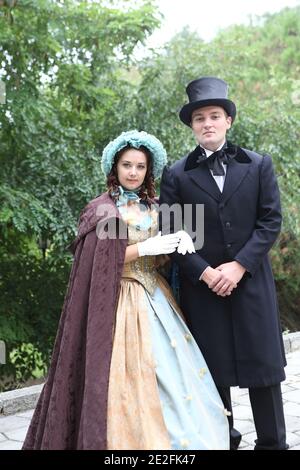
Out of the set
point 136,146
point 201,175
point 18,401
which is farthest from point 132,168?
point 18,401

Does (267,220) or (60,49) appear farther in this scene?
(60,49)

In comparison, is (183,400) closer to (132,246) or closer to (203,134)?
(132,246)

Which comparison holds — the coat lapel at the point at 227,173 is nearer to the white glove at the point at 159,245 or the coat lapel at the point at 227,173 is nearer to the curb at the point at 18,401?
the white glove at the point at 159,245

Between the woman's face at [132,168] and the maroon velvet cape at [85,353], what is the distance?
0.15 meters

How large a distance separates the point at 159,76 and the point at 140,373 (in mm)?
3602

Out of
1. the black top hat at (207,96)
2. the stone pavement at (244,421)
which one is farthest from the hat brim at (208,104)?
the stone pavement at (244,421)

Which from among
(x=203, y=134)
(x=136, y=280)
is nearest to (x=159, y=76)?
(x=203, y=134)

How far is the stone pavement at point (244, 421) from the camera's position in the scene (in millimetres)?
3241

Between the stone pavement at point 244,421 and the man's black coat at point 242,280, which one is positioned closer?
the man's black coat at point 242,280

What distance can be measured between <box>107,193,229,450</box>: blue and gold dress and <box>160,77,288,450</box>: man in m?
0.13

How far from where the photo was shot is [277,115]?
5707mm
